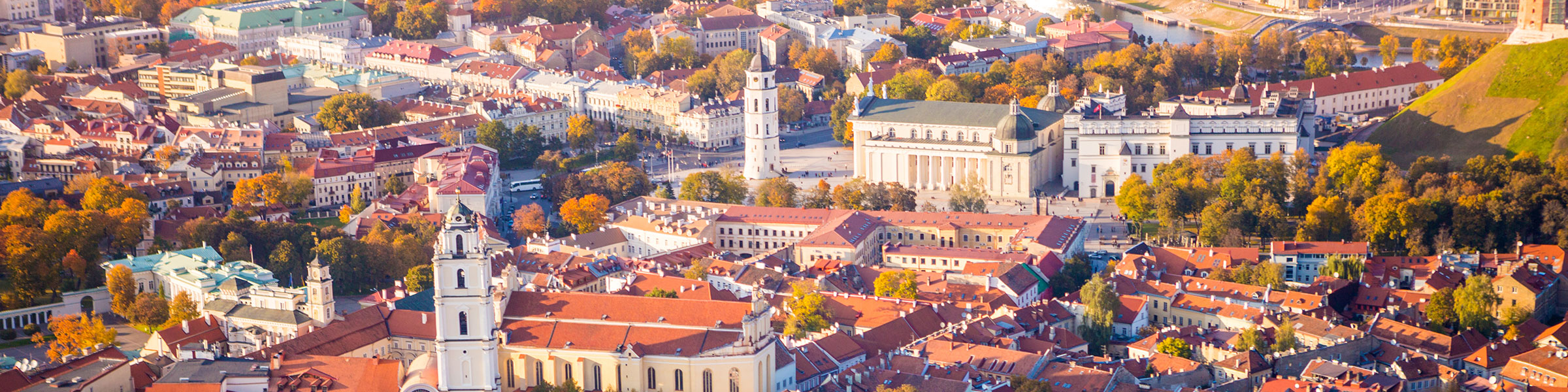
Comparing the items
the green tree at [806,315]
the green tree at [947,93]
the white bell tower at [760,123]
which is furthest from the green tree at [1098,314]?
the green tree at [947,93]

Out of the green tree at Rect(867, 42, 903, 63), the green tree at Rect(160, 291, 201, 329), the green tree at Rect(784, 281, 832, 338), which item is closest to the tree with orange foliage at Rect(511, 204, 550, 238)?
the green tree at Rect(160, 291, 201, 329)

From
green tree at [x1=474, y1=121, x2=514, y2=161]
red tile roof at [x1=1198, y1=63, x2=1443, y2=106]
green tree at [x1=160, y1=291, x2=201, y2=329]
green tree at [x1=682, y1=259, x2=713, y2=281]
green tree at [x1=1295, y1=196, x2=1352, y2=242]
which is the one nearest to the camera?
green tree at [x1=160, y1=291, x2=201, y2=329]

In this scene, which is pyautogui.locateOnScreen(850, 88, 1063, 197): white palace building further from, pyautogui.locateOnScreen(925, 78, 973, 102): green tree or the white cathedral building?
the white cathedral building

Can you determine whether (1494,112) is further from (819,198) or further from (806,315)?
(806,315)

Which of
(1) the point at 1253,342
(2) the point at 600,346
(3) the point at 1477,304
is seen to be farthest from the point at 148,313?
(3) the point at 1477,304

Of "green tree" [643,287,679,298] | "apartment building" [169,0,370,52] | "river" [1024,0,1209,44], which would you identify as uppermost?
"apartment building" [169,0,370,52]

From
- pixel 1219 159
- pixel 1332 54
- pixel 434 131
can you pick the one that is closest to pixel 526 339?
pixel 1219 159

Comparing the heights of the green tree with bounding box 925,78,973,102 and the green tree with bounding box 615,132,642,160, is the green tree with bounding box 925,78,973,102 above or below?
above
